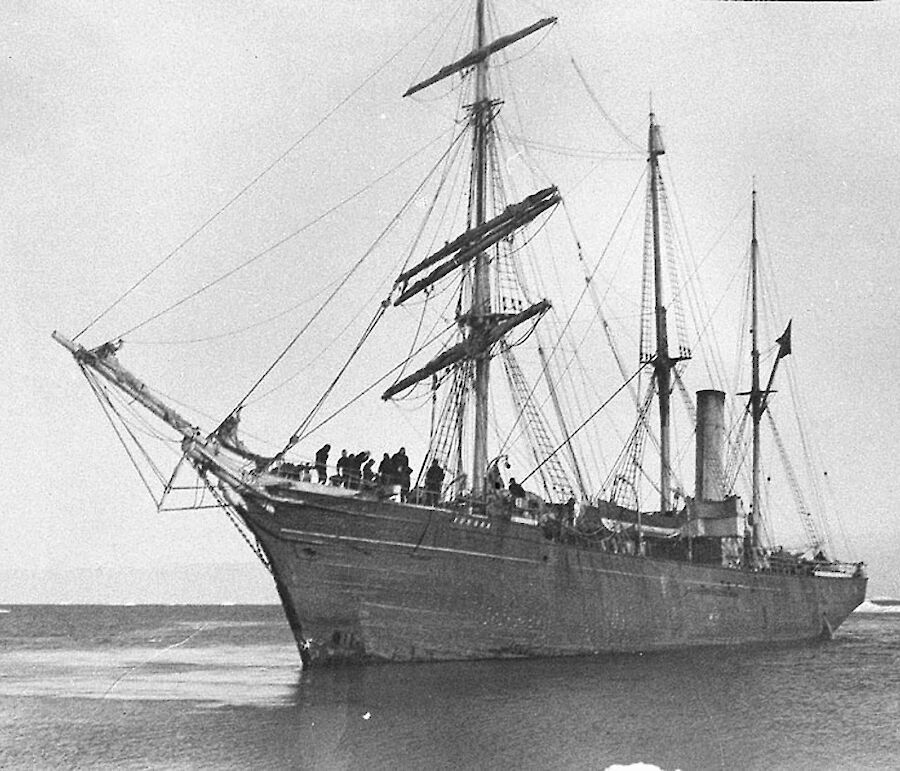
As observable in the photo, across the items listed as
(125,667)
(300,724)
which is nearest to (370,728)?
(300,724)

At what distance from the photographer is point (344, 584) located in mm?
27391

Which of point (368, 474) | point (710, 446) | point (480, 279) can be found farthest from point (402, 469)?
point (710, 446)

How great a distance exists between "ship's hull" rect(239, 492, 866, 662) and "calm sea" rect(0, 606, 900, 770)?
720 millimetres

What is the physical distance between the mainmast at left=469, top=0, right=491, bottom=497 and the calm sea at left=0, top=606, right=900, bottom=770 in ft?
21.6

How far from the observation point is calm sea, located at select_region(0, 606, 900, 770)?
18203 mm

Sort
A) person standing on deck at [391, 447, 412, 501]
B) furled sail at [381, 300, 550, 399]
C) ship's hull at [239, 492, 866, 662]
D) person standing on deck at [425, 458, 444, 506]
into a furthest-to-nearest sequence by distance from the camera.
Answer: furled sail at [381, 300, 550, 399] → person standing on deck at [425, 458, 444, 506] → person standing on deck at [391, 447, 412, 501] → ship's hull at [239, 492, 866, 662]

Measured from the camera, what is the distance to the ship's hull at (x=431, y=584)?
89.4ft

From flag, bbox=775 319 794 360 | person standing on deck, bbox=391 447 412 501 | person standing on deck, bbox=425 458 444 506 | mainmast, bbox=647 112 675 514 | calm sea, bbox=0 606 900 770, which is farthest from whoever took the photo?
flag, bbox=775 319 794 360

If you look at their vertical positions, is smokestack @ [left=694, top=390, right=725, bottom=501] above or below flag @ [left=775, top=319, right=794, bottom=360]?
below

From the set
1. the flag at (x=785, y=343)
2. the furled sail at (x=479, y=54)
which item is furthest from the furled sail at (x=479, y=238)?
the flag at (x=785, y=343)

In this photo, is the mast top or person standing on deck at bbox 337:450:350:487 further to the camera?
the mast top

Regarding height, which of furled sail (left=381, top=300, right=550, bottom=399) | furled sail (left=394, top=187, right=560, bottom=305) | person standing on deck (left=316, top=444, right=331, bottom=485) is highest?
furled sail (left=394, top=187, right=560, bottom=305)

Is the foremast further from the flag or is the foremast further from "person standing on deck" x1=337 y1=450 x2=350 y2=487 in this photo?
the flag

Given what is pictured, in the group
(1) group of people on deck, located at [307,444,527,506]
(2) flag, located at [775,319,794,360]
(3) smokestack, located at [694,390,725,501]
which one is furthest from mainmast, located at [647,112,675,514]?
(1) group of people on deck, located at [307,444,527,506]
